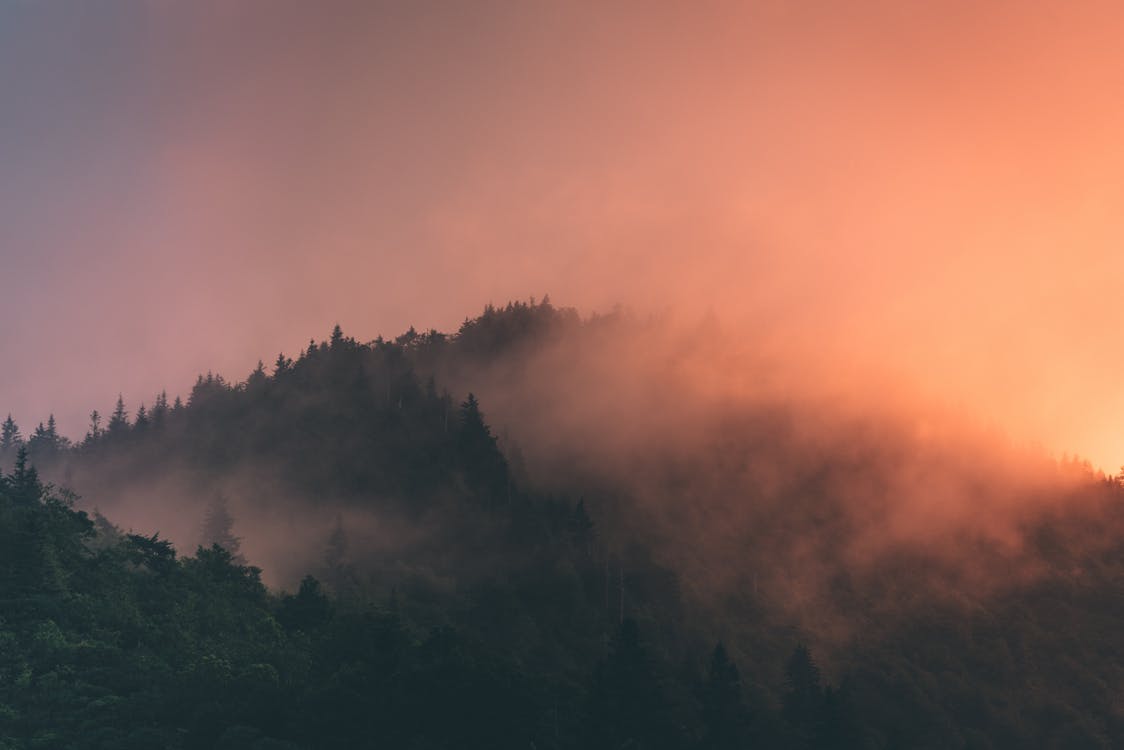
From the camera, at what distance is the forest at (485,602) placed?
7577cm

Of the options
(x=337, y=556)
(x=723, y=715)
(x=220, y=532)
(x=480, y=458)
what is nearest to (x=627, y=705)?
(x=723, y=715)

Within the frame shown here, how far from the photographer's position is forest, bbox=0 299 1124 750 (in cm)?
7577

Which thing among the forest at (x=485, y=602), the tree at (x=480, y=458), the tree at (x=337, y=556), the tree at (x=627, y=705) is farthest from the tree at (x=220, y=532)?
the tree at (x=627, y=705)

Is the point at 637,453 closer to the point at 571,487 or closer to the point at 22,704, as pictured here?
the point at 571,487

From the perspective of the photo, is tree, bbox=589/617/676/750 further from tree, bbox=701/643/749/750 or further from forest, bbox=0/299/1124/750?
tree, bbox=701/643/749/750

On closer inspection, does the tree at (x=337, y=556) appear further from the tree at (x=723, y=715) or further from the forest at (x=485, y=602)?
the tree at (x=723, y=715)

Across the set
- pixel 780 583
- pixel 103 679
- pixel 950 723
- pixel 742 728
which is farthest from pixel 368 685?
pixel 780 583

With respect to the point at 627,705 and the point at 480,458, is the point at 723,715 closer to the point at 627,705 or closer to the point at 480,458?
the point at 627,705

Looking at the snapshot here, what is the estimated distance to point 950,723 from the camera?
457 feet

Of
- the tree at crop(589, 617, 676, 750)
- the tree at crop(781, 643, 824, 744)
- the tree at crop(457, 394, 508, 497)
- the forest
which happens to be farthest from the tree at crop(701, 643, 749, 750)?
the tree at crop(457, 394, 508, 497)

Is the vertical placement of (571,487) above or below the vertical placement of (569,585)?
above

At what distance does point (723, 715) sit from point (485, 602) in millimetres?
43597

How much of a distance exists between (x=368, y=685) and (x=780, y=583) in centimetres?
11360

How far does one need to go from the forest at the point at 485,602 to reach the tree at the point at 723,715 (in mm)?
479
